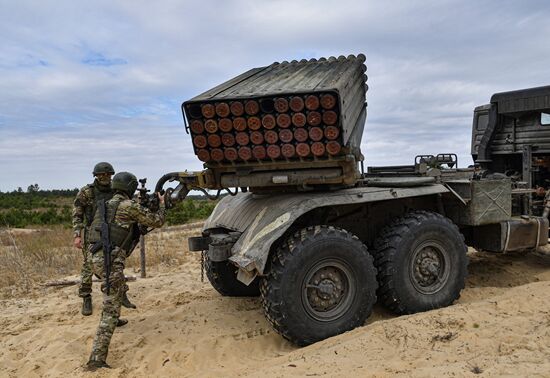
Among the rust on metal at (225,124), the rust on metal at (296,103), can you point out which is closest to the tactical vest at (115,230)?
the rust on metal at (225,124)

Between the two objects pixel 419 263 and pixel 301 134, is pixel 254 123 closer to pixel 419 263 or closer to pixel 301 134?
pixel 301 134

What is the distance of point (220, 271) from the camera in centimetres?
666

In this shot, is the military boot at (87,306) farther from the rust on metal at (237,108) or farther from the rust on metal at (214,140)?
the rust on metal at (237,108)

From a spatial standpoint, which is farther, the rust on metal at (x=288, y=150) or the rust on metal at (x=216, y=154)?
the rust on metal at (x=216, y=154)

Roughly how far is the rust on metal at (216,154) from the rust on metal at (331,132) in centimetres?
107

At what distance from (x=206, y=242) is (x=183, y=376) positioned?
5.61 ft

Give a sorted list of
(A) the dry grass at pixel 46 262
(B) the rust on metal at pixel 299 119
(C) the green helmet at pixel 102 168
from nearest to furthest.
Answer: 1. (B) the rust on metal at pixel 299 119
2. (C) the green helmet at pixel 102 168
3. (A) the dry grass at pixel 46 262

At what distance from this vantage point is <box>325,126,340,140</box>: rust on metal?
491cm

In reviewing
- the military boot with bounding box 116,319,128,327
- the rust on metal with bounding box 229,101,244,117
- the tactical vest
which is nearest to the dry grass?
the military boot with bounding box 116,319,128,327

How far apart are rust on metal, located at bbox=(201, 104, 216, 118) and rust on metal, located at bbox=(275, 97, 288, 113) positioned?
60 centimetres

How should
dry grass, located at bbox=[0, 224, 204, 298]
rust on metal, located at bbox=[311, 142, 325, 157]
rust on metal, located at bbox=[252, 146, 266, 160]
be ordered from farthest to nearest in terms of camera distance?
dry grass, located at bbox=[0, 224, 204, 298] → rust on metal, located at bbox=[252, 146, 266, 160] → rust on metal, located at bbox=[311, 142, 325, 157]

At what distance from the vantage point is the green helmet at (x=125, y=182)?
17.3 feet

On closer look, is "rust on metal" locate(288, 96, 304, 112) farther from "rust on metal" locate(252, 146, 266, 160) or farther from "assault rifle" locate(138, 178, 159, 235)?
"assault rifle" locate(138, 178, 159, 235)

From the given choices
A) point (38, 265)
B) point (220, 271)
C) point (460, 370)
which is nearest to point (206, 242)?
point (220, 271)
